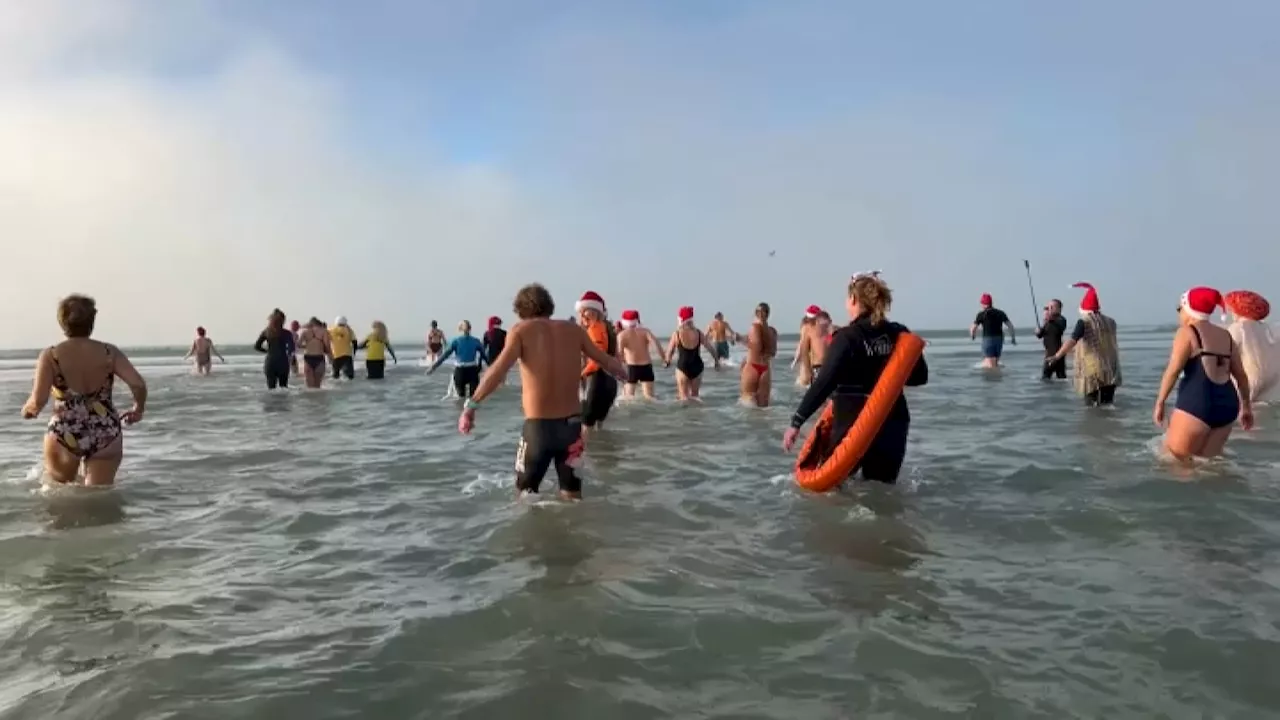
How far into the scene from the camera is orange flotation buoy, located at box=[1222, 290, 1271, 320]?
1123cm

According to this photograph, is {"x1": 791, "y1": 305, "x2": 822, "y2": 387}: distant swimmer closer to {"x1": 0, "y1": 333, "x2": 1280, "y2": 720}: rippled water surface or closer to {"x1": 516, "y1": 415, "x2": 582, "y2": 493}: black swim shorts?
{"x1": 0, "y1": 333, "x2": 1280, "y2": 720}: rippled water surface

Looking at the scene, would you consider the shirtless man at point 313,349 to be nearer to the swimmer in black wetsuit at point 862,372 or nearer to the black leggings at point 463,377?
the black leggings at point 463,377

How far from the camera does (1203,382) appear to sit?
6.91 meters

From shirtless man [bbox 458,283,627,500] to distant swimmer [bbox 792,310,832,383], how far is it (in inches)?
348

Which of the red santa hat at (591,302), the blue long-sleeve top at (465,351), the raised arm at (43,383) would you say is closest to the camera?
the raised arm at (43,383)

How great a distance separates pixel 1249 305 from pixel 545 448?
1008 cm

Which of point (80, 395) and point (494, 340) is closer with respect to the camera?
point (80, 395)

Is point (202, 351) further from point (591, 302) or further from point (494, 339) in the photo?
point (591, 302)

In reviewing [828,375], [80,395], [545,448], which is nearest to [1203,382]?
[828,375]

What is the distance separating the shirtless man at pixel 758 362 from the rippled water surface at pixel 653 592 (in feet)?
17.9

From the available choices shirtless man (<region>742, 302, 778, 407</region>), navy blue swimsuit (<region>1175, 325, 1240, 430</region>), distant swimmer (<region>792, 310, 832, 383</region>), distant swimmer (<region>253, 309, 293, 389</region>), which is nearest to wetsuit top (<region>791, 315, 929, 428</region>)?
navy blue swimsuit (<region>1175, 325, 1240, 430</region>)

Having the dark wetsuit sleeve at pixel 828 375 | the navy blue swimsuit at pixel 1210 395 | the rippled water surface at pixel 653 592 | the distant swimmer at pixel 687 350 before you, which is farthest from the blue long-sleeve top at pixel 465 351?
the navy blue swimsuit at pixel 1210 395

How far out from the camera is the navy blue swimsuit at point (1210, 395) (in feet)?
22.6

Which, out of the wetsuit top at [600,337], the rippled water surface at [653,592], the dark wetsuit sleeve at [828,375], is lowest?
the rippled water surface at [653,592]
